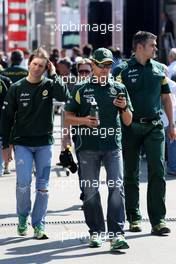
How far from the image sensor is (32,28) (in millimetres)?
47750

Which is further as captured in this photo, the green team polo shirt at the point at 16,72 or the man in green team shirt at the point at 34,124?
the green team polo shirt at the point at 16,72

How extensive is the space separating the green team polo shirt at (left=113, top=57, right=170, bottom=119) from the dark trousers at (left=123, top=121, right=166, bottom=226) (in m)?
0.14

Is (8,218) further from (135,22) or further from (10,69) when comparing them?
(135,22)

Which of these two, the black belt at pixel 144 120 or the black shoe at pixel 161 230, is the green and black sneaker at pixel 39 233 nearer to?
the black shoe at pixel 161 230

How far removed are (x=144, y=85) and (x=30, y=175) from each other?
140 cm

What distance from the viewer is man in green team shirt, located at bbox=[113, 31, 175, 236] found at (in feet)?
28.9

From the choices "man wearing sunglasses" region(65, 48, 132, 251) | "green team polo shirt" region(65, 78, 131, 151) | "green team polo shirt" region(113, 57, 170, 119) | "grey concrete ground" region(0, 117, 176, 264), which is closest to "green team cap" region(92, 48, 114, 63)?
"man wearing sunglasses" region(65, 48, 132, 251)

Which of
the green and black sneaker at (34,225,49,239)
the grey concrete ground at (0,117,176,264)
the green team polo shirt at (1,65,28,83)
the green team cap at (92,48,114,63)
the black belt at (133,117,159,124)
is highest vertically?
the green team cap at (92,48,114,63)

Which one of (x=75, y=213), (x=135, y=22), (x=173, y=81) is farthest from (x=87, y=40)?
(x=75, y=213)

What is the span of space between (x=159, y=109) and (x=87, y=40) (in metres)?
19.6

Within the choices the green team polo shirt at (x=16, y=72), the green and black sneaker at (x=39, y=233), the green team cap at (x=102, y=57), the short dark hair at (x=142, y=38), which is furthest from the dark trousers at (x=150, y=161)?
the green team polo shirt at (x=16, y=72)

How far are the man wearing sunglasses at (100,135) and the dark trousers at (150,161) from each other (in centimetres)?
64

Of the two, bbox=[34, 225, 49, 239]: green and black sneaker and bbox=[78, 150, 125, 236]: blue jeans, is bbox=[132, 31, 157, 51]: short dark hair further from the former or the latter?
bbox=[34, 225, 49, 239]: green and black sneaker

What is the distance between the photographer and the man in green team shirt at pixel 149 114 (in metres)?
8.80
